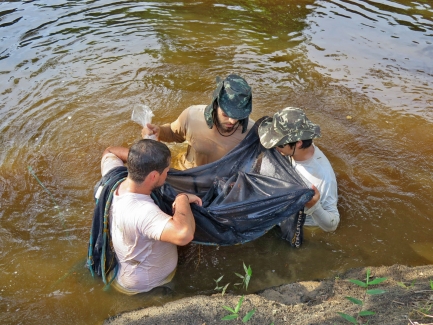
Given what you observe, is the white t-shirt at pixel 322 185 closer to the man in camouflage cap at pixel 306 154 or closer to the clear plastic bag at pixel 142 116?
the man in camouflage cap at pixel 306 154

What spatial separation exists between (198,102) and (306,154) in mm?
3150

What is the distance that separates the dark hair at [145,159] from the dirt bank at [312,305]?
1.11m

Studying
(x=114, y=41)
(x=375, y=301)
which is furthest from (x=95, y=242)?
(x=114, y=41)

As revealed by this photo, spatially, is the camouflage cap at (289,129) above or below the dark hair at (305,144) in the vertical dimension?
above

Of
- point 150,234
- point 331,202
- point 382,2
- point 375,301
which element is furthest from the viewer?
point 382,2

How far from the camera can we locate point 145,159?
8.63ft

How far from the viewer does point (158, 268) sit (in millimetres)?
3111

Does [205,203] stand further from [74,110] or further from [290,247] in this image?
[74,110]

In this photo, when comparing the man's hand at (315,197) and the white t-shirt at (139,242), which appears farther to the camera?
the man's hand at (315,197)

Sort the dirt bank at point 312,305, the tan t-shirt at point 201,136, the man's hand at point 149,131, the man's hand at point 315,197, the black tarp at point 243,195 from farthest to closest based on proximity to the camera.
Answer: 1. the tan t-shirt at point 201,136
2. the man's hand at point 149,131
3. the black tarp at point 243,195
4. the man's hand at point 315,197
5. the dirt bank at point 312,305

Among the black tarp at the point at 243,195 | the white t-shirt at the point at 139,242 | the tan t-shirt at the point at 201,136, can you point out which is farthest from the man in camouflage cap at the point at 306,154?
the white t-shirt at the point at 139,242

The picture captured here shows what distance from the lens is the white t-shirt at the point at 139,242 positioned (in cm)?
263

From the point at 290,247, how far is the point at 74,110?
387 centimetres

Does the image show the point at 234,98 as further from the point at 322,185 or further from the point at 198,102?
the point at 198,102
